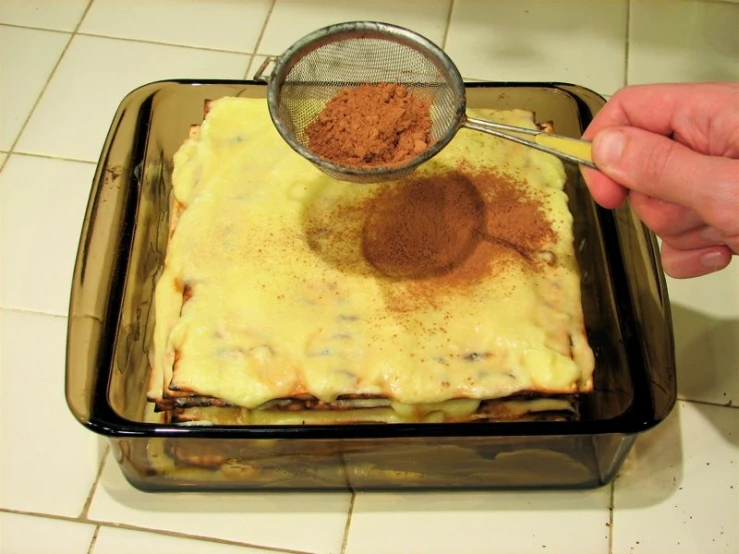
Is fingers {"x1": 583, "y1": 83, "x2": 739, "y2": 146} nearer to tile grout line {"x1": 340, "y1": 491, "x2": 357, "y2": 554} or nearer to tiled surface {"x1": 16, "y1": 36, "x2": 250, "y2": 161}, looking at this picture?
tile grout line {"x1": 340, "y1": 491, "x2": 357, "y2": 554}

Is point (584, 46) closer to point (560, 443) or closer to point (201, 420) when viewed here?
point (560, 443)

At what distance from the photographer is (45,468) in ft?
4.19

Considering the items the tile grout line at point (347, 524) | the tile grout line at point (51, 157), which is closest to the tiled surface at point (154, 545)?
the tile grout line at point (347, 524)

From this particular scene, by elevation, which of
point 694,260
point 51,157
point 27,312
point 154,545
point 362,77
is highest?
point 362,77

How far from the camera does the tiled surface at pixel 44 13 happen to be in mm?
1927

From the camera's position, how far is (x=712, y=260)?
1212 mm

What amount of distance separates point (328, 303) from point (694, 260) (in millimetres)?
590

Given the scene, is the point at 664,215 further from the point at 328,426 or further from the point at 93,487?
the point at 93,487

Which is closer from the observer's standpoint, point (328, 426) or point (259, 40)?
point (328, 426)

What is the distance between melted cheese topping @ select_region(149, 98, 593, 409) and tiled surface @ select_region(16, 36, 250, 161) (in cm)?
52

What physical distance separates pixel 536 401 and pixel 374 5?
48.4 inches

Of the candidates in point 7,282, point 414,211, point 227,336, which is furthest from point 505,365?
point 7,282

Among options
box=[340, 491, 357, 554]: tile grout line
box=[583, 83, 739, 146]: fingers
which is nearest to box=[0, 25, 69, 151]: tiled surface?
box=[340, 491, 357, 554]: tile grout line

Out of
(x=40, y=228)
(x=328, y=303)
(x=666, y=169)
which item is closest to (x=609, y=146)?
(x=666, y=169)
